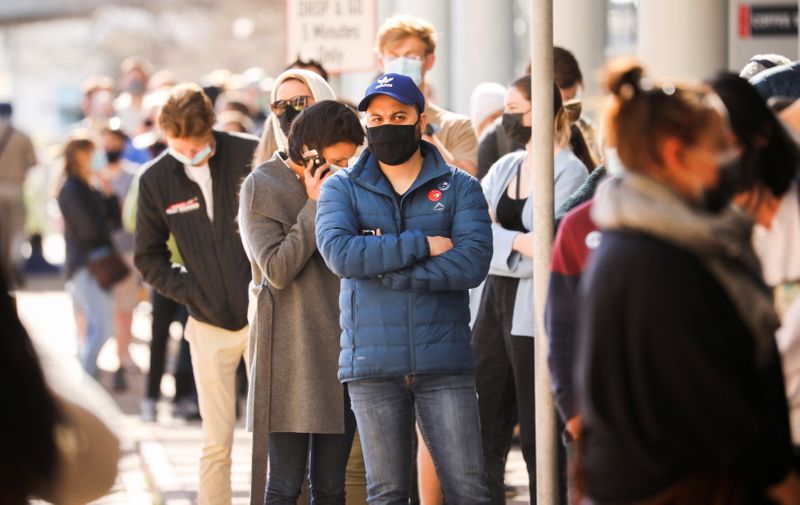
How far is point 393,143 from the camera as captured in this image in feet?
20.3

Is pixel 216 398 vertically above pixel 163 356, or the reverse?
pixel 216 398

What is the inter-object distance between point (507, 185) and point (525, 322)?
2.08 feet

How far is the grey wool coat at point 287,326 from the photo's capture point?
6840mm

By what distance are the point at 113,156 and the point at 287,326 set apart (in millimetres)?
8446

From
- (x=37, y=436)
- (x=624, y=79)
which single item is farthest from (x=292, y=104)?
(x=37, y=436)

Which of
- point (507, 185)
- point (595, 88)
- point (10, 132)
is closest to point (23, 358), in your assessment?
point (507, 185)

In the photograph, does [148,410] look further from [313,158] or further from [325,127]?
[325,127]

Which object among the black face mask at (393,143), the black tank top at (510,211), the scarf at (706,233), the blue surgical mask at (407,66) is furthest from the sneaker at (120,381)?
the scarf at (706,233)

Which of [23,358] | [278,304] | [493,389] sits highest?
[23,358]

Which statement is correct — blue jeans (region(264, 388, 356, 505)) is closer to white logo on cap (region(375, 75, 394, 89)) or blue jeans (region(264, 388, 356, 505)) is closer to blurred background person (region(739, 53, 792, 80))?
white logo on cap (region(375, 75, 394, 89))

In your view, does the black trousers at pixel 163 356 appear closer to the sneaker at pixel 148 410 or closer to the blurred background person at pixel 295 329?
the sneaker at pixel 148 410

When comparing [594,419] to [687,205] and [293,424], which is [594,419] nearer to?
[687,205]

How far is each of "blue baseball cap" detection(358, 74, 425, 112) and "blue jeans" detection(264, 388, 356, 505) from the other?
136 centimetres

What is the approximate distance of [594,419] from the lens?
3.80 meters
